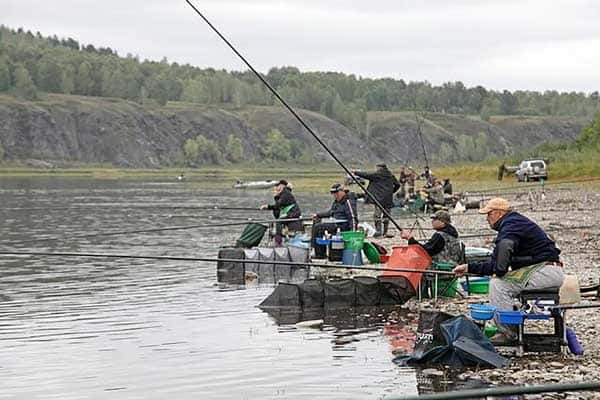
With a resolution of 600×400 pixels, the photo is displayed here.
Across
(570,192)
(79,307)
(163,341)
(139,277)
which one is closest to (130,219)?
(570,192)

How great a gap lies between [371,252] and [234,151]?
151988 millimetres

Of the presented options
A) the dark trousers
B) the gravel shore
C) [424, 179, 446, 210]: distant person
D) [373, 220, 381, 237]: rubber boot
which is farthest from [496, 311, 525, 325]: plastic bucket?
[424, 179, 446, 210]: distant person

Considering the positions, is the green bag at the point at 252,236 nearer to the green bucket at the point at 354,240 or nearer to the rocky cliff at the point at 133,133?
the green bucket at the point at 354,240

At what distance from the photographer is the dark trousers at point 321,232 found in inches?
792

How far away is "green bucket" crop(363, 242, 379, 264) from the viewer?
1888 cm

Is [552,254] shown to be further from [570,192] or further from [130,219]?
[570,192]

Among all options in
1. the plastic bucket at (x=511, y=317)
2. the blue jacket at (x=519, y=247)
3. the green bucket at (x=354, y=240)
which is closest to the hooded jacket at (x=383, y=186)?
the green bucket at (x=354, y=240)

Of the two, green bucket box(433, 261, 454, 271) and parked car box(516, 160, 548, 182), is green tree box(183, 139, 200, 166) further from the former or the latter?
green bucket box(433, 261, 454, 271)

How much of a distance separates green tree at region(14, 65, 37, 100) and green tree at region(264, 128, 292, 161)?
3745cm

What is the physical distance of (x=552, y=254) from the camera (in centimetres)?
1084

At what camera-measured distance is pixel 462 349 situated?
35.4 feet

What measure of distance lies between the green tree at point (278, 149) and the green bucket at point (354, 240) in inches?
5977

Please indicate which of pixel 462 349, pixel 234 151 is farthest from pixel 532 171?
pixel 234 151

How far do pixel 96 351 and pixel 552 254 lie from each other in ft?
16.9
